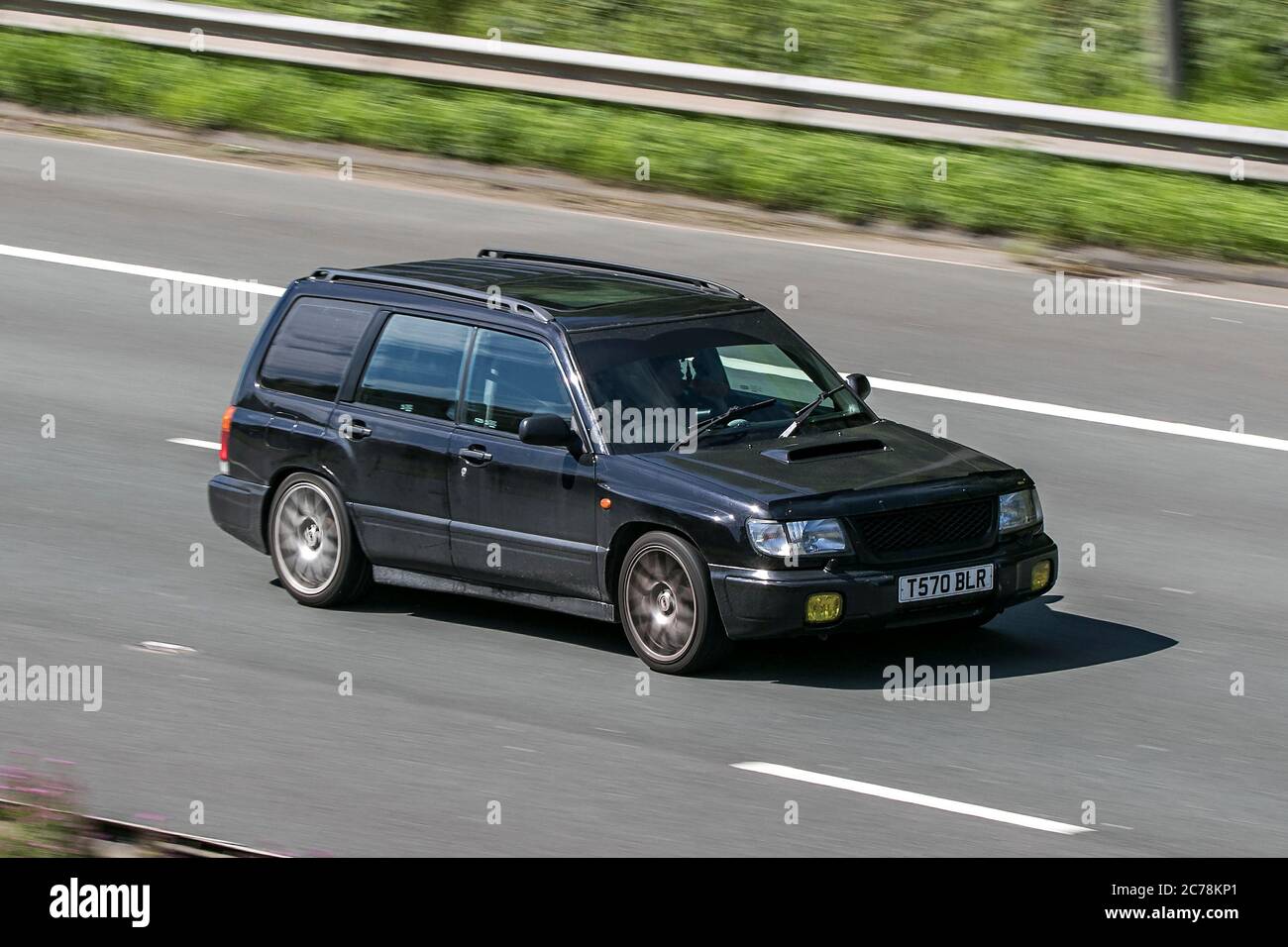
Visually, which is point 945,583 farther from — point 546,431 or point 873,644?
point 546,431

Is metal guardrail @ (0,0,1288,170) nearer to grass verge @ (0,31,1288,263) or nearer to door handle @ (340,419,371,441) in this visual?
grass verge @ (0,31,1288,263)

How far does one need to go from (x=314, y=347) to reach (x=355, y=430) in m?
0.66

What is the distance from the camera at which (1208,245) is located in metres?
16.2

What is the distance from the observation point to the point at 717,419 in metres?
9.88

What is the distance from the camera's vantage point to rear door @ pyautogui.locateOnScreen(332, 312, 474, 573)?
1027 cm

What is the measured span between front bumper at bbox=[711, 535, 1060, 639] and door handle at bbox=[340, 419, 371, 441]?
2209 millimetres

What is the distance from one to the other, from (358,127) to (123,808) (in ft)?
39.9

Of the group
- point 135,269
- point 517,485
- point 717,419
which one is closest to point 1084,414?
point 717,419

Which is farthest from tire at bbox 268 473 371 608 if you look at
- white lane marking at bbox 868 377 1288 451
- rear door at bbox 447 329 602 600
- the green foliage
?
the green foliage

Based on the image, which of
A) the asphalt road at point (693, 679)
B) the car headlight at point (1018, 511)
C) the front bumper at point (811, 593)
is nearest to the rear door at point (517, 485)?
the asphalt road at point (693, 679)

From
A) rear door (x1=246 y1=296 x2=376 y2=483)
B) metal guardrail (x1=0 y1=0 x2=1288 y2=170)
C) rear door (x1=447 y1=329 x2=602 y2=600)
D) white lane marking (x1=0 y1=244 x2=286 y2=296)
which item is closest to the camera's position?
rear door (x1=447 y1=329 x2=602 y2=600)

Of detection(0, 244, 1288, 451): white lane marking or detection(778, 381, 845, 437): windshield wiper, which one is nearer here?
detection(778, 381, 845, 437): windshield wiper

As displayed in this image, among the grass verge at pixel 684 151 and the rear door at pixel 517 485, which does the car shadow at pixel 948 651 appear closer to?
the rear door at pixel 517 485

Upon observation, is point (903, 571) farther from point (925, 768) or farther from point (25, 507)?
point (25, 507)
